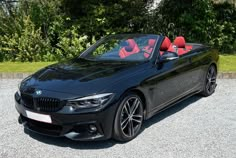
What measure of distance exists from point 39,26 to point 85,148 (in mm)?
7670

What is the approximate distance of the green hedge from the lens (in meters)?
10.3

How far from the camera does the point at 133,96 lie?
3984 mm

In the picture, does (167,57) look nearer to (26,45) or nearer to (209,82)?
(209,82)

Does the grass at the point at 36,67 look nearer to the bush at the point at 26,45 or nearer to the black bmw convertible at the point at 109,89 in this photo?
the bush at the point at 26,45

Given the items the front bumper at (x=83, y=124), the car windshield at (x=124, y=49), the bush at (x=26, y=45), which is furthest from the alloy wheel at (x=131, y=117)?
the bush at (x=26, y=45)

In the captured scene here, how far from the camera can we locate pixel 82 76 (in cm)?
403

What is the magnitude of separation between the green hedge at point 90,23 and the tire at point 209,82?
Answer: 15.9 feet

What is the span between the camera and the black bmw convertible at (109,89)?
3594 mm

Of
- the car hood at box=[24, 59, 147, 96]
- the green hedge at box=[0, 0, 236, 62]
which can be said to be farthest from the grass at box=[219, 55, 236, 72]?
the car hood at box=[24, 59, 147, 96]

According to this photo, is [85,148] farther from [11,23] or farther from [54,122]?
[11,23]

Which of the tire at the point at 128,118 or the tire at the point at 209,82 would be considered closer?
the tire at the point at 128,118

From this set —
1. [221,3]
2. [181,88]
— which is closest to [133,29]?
[221,3]

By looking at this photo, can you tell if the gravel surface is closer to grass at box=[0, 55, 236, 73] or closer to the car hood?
the car hood

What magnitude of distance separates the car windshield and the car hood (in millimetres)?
270
